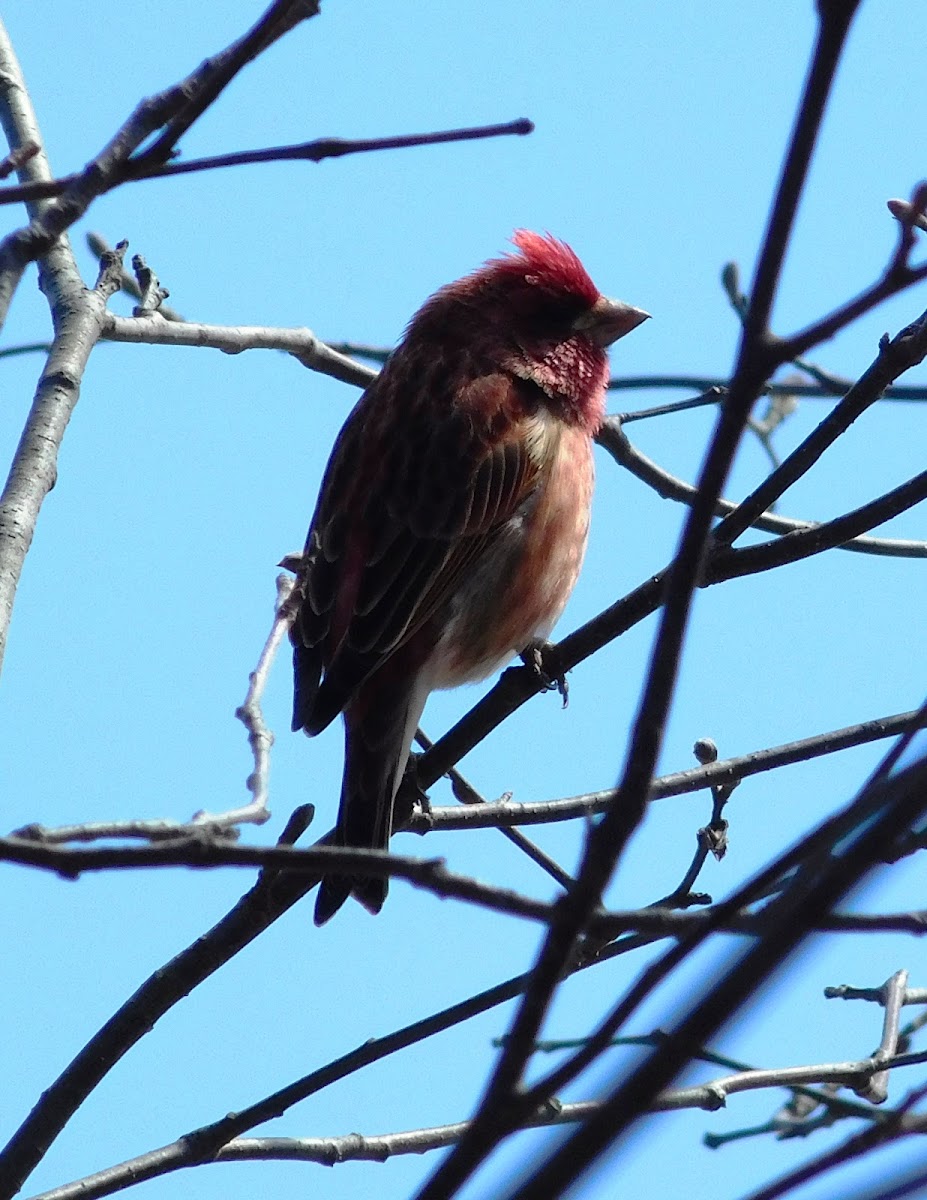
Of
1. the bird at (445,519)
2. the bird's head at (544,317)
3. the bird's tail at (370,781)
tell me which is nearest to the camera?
the bird's tail at (370,781)

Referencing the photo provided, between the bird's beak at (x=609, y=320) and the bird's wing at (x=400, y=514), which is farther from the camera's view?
the bird's beak at (x=609, y=320)

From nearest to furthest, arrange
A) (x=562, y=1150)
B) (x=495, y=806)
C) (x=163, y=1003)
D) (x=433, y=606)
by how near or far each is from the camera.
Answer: (x=562, y=1150) < (x=163, y=1003) < (x=495, y=806) < (x=433, y=606)

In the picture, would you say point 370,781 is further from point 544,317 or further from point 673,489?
point 544,317

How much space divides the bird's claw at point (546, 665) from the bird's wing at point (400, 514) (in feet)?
1.33

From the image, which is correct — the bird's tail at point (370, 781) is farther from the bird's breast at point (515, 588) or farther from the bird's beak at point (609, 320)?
the bird's beak at point (609, 320)

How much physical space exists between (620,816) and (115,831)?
807 mm

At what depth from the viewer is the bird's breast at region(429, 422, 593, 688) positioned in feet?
21.3

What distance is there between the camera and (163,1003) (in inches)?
160

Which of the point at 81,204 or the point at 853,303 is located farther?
the point at 81,204

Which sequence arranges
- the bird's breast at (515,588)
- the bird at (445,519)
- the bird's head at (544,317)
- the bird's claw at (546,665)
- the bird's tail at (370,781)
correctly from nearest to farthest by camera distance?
the bird's claw at (546,665)
the bird's tail at (370,781)
the bird at (445,519)
the bird's breast at (515,588)
the bird's head at (544,317)

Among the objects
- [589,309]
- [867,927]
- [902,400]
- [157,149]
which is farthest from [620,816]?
[589,309]

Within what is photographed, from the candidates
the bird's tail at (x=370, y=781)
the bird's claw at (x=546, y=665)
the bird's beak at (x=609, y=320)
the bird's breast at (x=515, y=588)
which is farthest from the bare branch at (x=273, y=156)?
the bird's beak at (x=609, y=320)

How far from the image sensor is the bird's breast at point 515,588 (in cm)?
Result: 649

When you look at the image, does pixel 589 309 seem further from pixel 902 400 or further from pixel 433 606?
pixel 902 400
